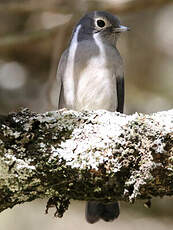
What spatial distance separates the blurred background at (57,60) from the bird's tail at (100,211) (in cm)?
121

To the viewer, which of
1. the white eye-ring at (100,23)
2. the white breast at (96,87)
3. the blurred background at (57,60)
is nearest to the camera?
the white breast at (96,87)

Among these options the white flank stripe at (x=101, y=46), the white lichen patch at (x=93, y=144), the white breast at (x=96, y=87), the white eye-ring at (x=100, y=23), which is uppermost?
the white eye-ring at (x=100, y=23)

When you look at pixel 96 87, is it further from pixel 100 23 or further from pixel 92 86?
pixel 100 23

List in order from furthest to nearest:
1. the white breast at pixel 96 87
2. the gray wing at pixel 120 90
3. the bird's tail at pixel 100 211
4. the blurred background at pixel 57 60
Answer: the blurred background at pixel 57 60
the gray wing at pixel 120 90
the white breast at pixel 96 87
the bird's tail at pixel 100 211

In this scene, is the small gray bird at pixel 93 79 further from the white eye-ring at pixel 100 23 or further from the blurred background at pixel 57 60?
the blurred background at pixel 57 60

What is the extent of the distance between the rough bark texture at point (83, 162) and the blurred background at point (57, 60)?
261 centimetres

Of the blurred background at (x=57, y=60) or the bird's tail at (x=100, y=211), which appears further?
the blurred background at (x=57, y=60)

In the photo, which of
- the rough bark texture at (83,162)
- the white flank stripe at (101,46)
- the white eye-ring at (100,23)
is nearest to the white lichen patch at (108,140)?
the rough bark texture at (83,162)

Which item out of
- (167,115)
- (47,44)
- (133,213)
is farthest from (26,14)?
(167,115)

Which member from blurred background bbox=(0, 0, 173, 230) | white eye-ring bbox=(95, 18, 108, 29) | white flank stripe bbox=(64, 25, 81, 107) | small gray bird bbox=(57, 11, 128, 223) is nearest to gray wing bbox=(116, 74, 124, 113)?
small gray bird bbox=(57, 11, 128, 223)

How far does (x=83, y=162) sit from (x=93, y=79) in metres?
1.71

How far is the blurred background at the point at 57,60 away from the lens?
5.06m

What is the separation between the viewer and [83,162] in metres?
2.34

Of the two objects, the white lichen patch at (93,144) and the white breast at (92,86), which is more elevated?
the white breast at (92,86)
